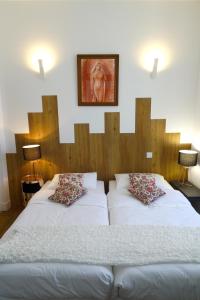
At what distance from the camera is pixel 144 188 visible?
2.59 meters

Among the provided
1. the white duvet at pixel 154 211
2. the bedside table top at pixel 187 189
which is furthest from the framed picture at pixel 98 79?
the bedside table top at pixel 187 189

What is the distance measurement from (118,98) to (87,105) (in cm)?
45

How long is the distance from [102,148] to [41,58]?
1484 millimetres

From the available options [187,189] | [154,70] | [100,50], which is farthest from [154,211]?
[100,50]

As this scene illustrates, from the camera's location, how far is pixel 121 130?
312cm

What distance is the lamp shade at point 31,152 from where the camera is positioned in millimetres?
2877

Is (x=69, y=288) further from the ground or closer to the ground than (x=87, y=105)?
closer to the ground

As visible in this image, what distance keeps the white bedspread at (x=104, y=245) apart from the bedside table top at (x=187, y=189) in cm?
94

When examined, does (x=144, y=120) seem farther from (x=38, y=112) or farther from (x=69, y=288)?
(x=69, y=288)

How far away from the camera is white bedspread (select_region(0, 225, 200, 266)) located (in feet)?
5.08

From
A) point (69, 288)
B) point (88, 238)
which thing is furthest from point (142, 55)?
point (69, 288)

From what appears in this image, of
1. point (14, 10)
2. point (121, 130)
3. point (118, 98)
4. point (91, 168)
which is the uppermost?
point (14, 10)

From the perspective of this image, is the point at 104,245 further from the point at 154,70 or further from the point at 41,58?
the point at 41,58

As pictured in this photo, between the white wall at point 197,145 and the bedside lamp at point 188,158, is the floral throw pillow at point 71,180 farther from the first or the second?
the white wall at point 197,145
